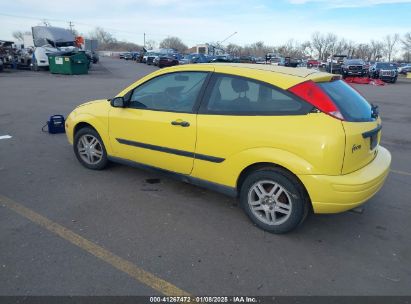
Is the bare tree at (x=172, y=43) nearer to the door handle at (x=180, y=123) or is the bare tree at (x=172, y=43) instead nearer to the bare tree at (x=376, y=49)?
the bare tree at (x=376, y=49)

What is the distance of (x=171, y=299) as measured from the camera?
8.42ft

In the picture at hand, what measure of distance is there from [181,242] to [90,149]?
242cm

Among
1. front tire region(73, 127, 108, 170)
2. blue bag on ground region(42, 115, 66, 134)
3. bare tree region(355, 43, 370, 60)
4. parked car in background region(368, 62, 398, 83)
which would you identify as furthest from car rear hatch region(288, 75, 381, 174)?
bare tree region(355, 43, 370, 60)

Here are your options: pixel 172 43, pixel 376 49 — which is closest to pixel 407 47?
pixel 376 49

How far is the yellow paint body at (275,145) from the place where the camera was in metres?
3.06

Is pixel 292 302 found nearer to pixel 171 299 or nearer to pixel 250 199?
pixel 171 299

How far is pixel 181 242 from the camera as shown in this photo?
3268 millimetres

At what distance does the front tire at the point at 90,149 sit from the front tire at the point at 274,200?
2.30 meters

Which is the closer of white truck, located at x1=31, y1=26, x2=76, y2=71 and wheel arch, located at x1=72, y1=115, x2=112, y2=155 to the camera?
wheel arch, located at x1=72, y1=115, x2=112, y2=155

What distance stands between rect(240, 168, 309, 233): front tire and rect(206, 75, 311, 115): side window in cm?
59

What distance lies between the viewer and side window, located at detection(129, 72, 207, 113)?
3.88 metres

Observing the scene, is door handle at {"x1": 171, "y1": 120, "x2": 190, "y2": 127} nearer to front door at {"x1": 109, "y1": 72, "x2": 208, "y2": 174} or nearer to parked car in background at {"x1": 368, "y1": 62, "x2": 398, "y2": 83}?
front door at {"x1": 109, "y1": 72, "x2": 208, "y2": 174}

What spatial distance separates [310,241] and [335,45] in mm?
136574

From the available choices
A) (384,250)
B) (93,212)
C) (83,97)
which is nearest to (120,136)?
(93,212)
